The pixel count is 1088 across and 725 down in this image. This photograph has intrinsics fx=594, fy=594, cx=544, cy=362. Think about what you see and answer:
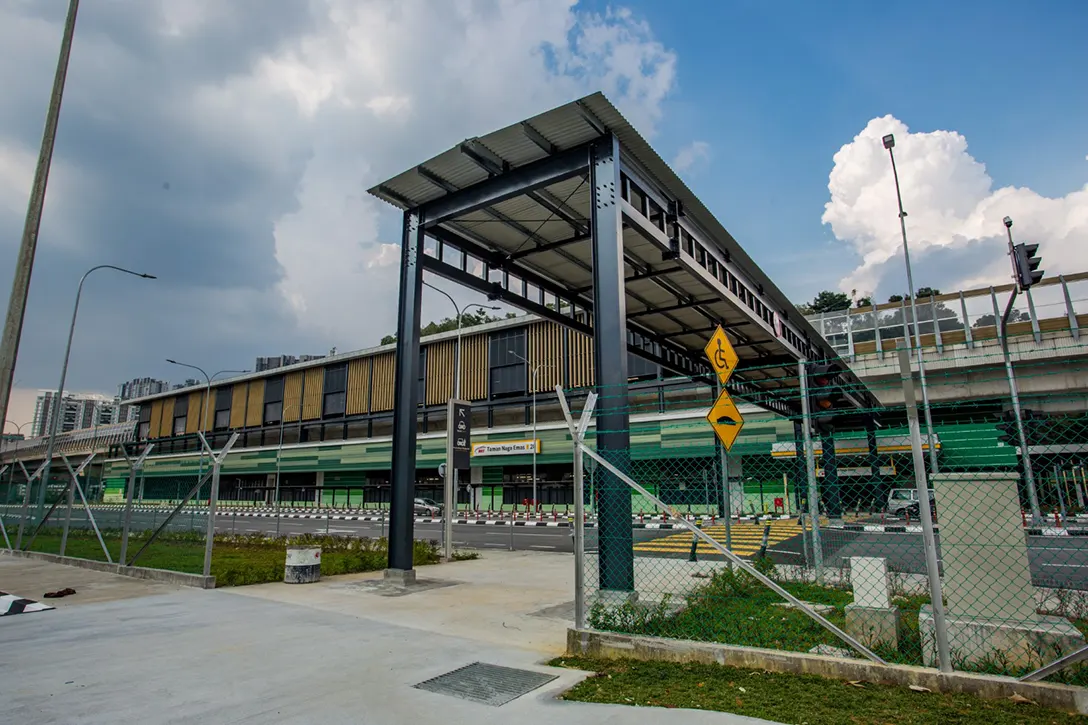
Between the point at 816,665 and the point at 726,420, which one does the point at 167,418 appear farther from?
the point at 816,665

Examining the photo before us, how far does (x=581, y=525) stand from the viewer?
5.69 m

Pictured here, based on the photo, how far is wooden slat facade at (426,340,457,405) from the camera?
4766 centimetres

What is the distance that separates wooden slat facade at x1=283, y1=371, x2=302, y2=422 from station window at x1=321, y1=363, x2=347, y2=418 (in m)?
3.88

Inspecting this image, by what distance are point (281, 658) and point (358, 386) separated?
49617mm

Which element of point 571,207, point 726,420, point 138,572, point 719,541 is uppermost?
point 571,207

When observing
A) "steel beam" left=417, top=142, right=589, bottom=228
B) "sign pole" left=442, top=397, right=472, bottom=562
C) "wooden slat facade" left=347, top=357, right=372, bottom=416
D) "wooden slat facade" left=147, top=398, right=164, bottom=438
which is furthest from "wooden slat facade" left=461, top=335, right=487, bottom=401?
"wooden slat facade" left=147, top=398, right=164, bottom=438

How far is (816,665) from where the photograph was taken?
4539 millimetres

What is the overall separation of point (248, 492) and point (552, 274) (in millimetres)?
56767

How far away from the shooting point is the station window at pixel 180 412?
71750mm

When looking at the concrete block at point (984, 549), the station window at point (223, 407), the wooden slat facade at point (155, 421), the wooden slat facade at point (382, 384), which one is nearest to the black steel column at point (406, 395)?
the concrete block at point (984, 549)

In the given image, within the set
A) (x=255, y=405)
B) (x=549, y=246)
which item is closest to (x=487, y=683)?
(x=549, y=246)

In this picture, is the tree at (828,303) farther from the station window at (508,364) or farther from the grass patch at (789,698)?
the grass patch at (789,698)

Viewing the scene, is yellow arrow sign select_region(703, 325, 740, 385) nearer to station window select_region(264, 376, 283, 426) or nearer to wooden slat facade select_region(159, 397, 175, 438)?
station window select_region(264, 376, 283, 426)

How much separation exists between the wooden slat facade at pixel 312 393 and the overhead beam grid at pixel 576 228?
4608 centimetres
